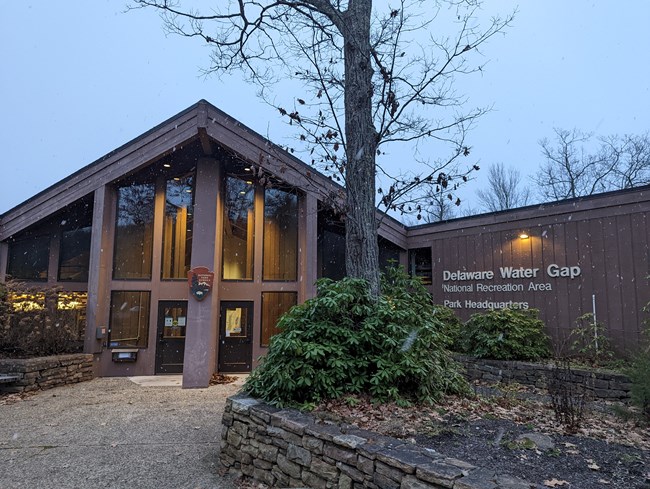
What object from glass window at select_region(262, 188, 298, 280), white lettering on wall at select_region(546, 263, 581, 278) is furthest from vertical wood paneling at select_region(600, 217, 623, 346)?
glass window at select_region(262, 188, 298, 280)

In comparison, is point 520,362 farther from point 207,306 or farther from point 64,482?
point 64,482

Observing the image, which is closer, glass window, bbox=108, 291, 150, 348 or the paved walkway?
the paved walkway

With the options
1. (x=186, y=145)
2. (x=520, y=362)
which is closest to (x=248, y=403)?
(x=520, y=362)

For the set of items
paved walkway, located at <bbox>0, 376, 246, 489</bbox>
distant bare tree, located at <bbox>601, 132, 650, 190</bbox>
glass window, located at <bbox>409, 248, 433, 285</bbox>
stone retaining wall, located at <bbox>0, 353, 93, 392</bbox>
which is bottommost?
paved walkway, located at <bbox>0, 376, 246, 489</bbox>

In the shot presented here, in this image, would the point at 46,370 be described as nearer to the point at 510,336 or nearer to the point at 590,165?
the point at 510,336

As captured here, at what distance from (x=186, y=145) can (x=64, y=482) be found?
7958mm

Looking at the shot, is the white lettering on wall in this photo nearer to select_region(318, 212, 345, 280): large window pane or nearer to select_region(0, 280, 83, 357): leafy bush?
select_region(318, 212, 345, 280): large window pane

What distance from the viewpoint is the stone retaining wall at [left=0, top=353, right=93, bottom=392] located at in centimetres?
843

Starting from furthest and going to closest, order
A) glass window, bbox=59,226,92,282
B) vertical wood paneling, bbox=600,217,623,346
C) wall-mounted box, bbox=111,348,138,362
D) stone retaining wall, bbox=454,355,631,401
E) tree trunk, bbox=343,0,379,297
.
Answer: glass window, bbox=59,226,92,282 < wall-mounted box, bbox=111,348,138,362 < vertical wood paneling, bbox=600,217,623,346 < stone retaining wall, bbox=454,355,631,401 < tree trunk, bbox=343,0,379,297

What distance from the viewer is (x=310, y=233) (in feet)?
34.8

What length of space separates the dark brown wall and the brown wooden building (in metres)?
0.03

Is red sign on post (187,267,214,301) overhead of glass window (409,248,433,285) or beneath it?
beneath

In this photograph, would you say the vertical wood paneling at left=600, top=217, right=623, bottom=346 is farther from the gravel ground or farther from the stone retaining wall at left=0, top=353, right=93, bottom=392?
the stone retaining wall at left=0, top=353, right=93, bottom=392

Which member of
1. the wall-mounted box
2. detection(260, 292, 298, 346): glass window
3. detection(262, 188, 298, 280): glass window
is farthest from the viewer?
detection(262, 188, 298, 280): glass window
